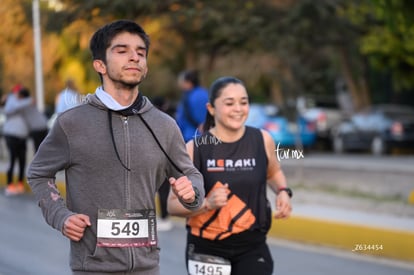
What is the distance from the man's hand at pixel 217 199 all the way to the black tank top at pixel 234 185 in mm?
105

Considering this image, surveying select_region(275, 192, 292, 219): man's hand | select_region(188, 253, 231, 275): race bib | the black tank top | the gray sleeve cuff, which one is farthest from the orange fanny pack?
the gray sleeve cuff

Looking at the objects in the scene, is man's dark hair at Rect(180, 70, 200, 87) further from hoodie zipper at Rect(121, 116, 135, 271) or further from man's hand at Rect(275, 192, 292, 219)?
hoodie zipper at Rect(121, 116, 135, 271)

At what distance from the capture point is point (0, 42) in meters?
16.2

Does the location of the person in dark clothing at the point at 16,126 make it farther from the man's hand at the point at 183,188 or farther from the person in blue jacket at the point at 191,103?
the man's hand at the point at 183,188

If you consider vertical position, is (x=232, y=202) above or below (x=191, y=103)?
below

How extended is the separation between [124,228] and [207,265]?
138cm

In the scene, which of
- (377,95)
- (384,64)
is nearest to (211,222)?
(384,64)

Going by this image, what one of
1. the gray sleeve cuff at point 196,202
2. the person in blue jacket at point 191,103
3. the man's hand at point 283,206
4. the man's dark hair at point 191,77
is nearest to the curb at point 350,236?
the person in blue jacket at point 191,103

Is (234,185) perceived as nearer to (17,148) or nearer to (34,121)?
(34,121)

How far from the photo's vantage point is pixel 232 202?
15.2ft

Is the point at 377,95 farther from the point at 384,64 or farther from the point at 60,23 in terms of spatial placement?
the point at 60,23

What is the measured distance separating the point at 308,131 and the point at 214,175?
19.8m

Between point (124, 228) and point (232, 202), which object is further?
point (232, 202)

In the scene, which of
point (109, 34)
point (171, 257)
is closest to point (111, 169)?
point (109, 34)
